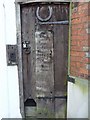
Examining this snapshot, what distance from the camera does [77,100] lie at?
2.37 metres

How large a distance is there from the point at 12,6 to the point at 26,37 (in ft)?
1.28

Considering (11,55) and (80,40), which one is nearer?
(80,40)

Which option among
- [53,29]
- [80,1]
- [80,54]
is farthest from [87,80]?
[80,1]

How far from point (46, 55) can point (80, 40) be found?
17.7 inches

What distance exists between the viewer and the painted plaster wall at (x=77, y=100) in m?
2.34

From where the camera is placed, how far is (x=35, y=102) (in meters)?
2.49

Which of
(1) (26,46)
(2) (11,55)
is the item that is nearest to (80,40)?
(1) (26,46)

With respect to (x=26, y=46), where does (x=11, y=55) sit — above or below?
below

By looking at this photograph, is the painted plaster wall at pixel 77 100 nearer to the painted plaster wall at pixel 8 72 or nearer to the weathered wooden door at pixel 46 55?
the weathered wooden door at pixel 46 55

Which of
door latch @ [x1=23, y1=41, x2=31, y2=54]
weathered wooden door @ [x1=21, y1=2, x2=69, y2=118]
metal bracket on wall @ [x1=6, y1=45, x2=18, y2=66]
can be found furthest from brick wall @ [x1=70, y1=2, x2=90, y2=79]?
metal bracket on wall @ [x1=6, y1=45, x2=18, y2=66]

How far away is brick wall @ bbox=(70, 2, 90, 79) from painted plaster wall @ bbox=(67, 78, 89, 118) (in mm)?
161

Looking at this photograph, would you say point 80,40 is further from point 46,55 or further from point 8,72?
point 8,72

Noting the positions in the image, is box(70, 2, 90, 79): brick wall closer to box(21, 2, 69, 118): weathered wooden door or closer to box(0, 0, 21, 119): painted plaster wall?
box(21, 2, 69, 118): weathered wooden door

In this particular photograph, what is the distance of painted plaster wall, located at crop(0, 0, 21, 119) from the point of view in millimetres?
2297
